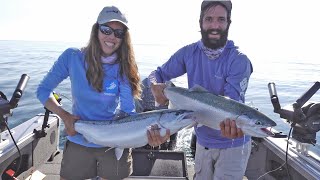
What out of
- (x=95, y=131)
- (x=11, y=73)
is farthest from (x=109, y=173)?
(x=11, y=73)

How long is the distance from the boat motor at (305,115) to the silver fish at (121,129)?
157 centimetres

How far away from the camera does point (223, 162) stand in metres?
4.06

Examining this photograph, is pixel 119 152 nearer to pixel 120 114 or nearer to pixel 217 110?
pixel 120 114

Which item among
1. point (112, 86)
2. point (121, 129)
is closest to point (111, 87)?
point (112, 86)

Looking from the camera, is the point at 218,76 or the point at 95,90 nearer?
the point at 95,90

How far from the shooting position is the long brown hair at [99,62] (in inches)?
148

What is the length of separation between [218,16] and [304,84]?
78.6 ft

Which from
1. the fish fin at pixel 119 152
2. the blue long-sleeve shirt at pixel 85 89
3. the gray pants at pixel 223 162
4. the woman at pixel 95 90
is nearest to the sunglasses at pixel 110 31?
the woman at pixel 95 90

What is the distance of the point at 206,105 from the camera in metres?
3.65

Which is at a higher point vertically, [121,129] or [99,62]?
[99,62]

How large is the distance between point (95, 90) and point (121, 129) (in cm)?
54

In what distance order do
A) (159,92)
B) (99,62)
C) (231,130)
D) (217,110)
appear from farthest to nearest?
(159,92), (99,62), (217,110), (231,130)

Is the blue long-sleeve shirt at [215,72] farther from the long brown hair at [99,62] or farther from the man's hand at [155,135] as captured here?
the man's hand at [155,135]

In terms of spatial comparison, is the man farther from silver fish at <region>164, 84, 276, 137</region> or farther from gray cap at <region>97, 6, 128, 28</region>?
gray cap at <region>97, 6, 128, 28</region>
